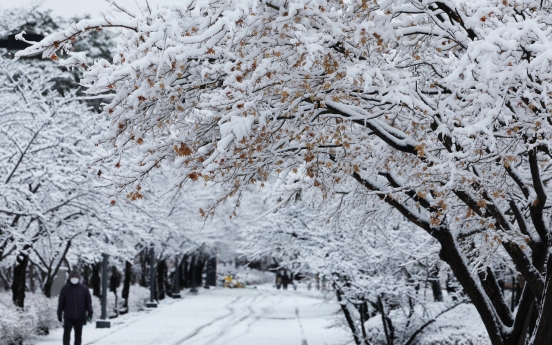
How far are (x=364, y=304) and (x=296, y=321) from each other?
1044 centimetres

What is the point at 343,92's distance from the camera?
21.1ft

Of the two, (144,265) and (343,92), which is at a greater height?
(144,265)

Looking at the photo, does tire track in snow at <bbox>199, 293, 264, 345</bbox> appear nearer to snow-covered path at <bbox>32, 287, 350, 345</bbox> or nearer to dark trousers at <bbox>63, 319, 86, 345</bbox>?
snow-covered path at <bbox>32, 287, 350, 345</bbox>

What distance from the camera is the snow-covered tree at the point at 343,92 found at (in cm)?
525

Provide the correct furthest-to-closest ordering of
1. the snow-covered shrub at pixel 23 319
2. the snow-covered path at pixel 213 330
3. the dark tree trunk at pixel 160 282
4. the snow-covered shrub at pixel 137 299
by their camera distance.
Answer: the dark tree trunk at pixel 160 282
the snow-covered shrub at pixel 137 299
the snow-covered path at pixel 213 330
the snow-covered shrub at pixel 23 319

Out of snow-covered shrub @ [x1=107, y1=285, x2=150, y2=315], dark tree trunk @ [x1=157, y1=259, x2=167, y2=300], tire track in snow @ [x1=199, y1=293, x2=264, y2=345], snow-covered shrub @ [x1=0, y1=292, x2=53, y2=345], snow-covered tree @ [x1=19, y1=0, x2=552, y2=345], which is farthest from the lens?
dark tree trunk @ [x1=157, y1=259, x2=167, y2=300]

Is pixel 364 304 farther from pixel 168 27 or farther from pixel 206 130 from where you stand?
pixel 168 27

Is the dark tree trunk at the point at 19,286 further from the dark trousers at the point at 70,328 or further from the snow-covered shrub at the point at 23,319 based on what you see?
the dark trousers at the point at 70,328

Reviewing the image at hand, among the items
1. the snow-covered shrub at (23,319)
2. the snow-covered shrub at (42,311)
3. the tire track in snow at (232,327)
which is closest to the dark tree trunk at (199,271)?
the tire track in snow at (232,327)

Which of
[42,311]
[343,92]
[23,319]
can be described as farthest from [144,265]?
[343,92]

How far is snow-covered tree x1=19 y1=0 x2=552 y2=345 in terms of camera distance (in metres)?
5.25

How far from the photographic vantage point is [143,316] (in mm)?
25531

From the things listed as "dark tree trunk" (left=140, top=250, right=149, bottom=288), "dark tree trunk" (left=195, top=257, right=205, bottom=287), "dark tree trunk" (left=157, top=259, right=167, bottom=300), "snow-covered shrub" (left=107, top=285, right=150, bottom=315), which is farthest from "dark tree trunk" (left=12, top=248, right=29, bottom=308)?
"dark tree trunk" (left=195, top=257, right=205, bottom=287)

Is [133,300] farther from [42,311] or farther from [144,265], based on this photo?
[42,311]
